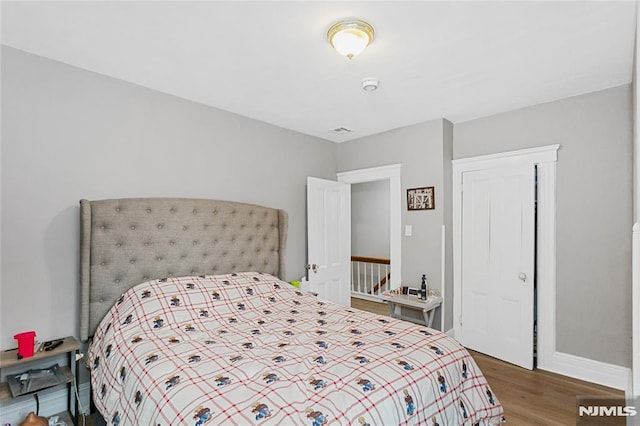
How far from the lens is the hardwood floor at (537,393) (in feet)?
7.80

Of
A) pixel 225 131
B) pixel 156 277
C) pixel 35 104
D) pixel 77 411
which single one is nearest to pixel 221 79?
pixel 225 131

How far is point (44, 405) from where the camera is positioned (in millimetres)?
2230

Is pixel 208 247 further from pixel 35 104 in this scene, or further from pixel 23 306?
pixel 35 104

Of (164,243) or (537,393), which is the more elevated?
(164,243)

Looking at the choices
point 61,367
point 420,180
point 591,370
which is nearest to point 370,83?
point 420,180

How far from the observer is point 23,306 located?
2.18 m

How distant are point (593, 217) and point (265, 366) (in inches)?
118

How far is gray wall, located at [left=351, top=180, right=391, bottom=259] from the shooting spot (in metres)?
6.48

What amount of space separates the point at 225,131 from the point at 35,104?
4.79ft

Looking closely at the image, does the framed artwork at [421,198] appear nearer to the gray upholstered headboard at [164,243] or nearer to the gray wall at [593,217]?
the gray wall at [593,217]

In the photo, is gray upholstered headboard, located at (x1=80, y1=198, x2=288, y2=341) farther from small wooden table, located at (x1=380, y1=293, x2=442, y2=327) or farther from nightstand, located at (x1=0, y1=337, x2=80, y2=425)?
small wooden table, located at (x1=380, y1=293, x2=442, y2=327)

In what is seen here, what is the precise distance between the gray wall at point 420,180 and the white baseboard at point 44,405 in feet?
10.3

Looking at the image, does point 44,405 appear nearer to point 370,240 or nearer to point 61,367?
point 61,367

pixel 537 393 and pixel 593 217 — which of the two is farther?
pixel 593 217
